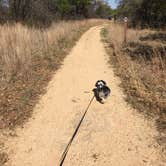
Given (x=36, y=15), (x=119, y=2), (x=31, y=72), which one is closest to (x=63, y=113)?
(x=31, y=72)

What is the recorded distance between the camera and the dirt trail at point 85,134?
3342 mm

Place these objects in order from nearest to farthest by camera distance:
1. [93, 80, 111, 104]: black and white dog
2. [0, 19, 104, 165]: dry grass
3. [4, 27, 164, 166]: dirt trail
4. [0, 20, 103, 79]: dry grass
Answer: [4, 27, 164, 166]: dirt trail
[0, 19, 104, 165]: dry grass
[93, 80, 111, 104]: black and white dog
[0, 20, 103, 79]: dry grass

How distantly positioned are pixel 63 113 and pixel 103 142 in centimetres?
119

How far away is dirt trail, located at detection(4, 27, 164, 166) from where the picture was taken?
3342 mm

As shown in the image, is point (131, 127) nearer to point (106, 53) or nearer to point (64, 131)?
point (64, 131)

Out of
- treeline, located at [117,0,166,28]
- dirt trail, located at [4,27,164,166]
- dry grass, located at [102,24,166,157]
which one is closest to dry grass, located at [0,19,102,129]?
dirt trail, located at [4,27,164,166]

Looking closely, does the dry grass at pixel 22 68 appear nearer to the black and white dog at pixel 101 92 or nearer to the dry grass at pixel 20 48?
the dry grass at pixel 20 48

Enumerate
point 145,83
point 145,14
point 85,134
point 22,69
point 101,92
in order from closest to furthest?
point 85,134, point 101,92, point 145,83, point 22,69, point 145,14

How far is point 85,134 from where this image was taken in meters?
3.89

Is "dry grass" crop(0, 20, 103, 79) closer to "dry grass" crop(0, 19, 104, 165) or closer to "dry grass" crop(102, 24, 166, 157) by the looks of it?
"dry grass" crop(0, 19, 104, 165)

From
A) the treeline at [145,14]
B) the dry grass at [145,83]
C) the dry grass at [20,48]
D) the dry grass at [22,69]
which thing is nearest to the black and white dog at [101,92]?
the dry grass at [145,83]

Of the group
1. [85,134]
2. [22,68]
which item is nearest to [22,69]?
[22,68]

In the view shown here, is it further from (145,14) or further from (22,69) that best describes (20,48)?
(145,14)

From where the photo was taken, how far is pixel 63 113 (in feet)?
15.1
